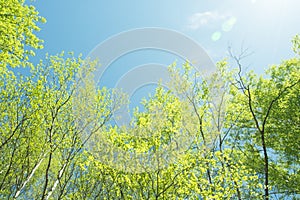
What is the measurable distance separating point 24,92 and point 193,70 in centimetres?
1069

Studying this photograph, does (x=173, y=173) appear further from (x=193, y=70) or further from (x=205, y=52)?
(x=205, y=52)

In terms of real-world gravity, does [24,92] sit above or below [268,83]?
below

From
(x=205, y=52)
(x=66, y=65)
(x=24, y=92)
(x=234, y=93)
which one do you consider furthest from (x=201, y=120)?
(x=24, y=92)

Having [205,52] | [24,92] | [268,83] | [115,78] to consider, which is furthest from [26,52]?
[268,83]

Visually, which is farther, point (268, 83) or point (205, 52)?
point (205, 52)

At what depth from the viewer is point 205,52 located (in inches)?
917

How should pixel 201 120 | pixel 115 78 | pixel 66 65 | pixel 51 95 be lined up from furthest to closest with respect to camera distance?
pixel 115 78 < pixel 201 120 < pixel 66 65 < pixel 51 95

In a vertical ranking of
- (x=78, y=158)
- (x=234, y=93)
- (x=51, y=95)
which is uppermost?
(x=234, y=93)

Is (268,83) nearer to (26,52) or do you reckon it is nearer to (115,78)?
(115,78)

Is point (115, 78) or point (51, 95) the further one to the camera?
point (115, 78)

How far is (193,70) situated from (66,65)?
8.50 meters

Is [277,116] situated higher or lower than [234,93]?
lower

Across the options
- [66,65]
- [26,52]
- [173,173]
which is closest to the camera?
[26,52]

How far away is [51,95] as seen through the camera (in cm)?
1556
